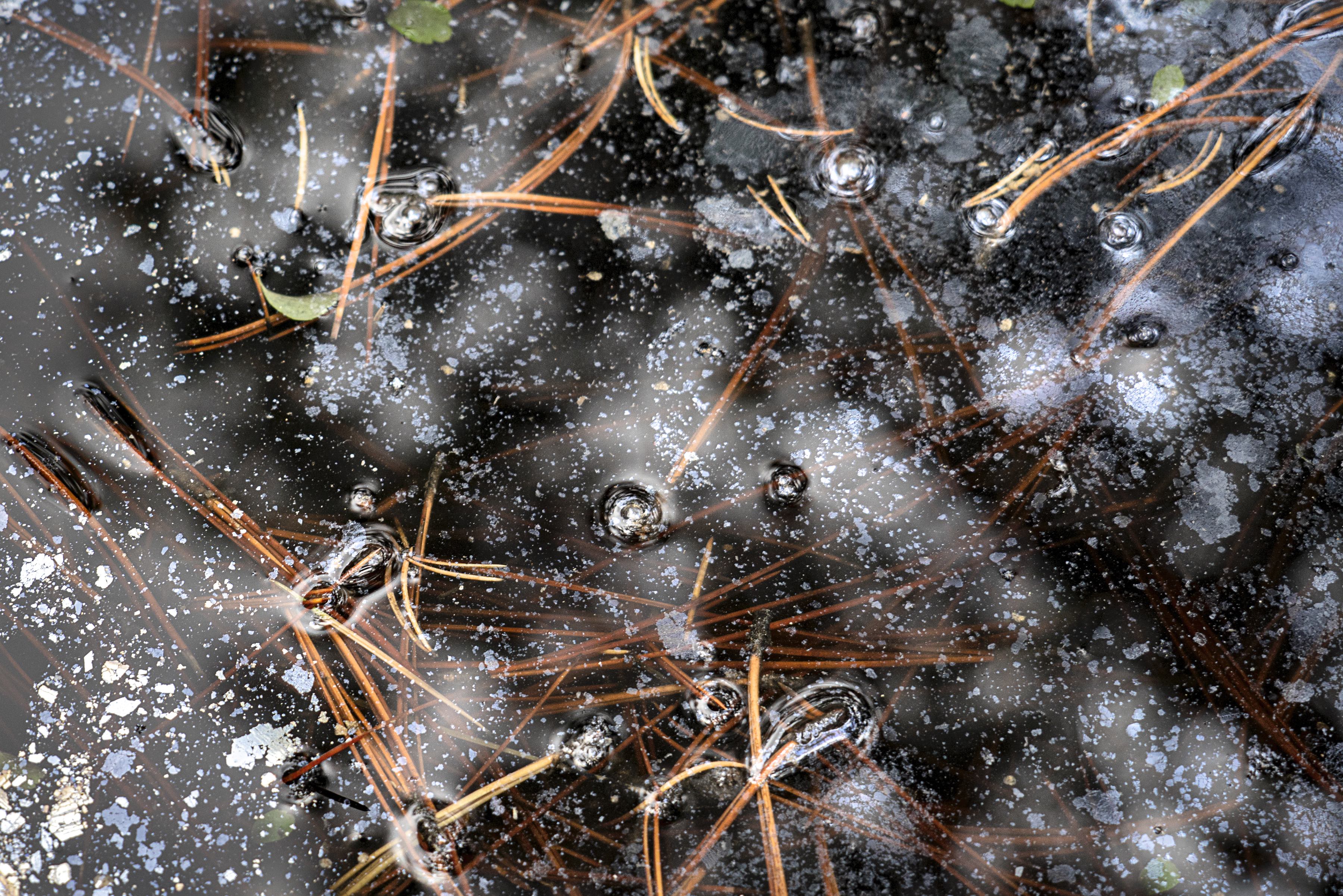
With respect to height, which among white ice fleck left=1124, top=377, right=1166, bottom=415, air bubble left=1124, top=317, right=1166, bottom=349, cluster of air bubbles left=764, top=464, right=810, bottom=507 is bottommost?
white ice fleck left=1124, top=377, right=1166, bottom=415

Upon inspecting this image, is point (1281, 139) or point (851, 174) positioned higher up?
point (851, 174)

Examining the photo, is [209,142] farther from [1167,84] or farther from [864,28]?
[1167,84]

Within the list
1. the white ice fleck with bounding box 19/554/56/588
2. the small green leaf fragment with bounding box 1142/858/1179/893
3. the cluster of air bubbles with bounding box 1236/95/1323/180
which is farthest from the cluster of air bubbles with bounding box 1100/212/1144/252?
the white ice fleck with bounding box 19/554/56/588

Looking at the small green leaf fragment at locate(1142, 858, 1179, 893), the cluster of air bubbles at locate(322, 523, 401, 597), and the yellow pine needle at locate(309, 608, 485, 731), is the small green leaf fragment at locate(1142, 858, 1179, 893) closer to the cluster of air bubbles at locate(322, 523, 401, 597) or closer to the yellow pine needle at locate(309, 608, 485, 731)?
the yellow pine needle at locate(309, 608, 485, 731)

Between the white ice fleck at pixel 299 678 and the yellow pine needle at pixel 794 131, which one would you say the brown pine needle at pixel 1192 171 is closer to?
the yellow pine needle at pixel 794 131

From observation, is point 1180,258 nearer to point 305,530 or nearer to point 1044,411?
point 1044,411

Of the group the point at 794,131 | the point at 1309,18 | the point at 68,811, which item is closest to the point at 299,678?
the point at 68,811

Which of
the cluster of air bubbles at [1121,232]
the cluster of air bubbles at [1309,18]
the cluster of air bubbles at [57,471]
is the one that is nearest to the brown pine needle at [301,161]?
the cluster of air bubbles at [57,471]

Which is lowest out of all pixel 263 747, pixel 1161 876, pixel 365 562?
pixel 1161 876
